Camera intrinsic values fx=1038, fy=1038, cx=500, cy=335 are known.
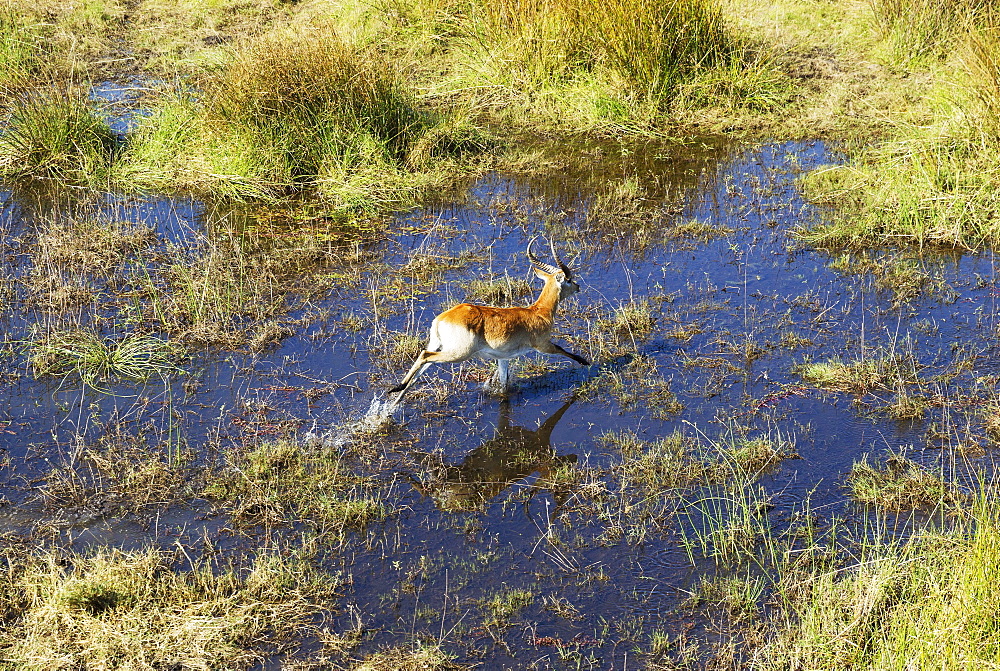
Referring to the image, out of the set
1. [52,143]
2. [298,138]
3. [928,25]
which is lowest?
[52,143]

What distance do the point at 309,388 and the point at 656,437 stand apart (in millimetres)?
2127

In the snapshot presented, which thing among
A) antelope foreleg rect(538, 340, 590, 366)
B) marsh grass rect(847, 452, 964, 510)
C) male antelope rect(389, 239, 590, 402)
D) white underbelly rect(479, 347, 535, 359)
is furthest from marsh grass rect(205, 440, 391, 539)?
marsh grass rect(847, 452, 964, 510)

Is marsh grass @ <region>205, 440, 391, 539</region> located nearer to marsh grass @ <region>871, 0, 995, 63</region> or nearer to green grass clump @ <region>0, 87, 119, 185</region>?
green grass clump @ <region>0, 87, 119, 185</region>

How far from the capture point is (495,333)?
5.93 metres

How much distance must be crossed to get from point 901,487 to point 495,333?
90.2 inches

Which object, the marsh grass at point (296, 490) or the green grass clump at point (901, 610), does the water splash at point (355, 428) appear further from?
the green grass clump at point (901, 610)

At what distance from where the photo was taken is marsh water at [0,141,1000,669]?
4.63m

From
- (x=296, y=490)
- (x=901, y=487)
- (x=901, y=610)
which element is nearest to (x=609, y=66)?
(x=901, y=487)

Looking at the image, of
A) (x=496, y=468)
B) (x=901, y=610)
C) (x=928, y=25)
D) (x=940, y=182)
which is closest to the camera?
(x=901, y=610)

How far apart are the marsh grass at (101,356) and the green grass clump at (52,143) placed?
11.6 feet

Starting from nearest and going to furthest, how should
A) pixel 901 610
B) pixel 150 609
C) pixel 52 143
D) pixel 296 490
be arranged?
pixel 901 610, pixel 150 609, pixel 296 490, pixel 52 143

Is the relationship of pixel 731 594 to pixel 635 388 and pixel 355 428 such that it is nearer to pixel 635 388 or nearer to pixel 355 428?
pixel 635 388

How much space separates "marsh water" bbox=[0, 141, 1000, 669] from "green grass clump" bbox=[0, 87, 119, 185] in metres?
0.60

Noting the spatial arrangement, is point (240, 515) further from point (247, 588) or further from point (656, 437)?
point (656, 437)
